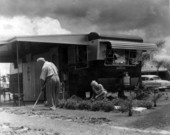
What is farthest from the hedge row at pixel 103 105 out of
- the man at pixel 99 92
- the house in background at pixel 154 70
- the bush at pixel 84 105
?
the house in background at pixel 154 70

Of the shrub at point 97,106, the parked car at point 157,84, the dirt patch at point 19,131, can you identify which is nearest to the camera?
the dirt patch at point 19,131

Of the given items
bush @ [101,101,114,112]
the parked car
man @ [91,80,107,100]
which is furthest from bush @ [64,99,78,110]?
the parked car

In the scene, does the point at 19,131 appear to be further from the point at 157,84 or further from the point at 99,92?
the point at 157,84

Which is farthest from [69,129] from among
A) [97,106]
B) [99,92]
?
[99,92]

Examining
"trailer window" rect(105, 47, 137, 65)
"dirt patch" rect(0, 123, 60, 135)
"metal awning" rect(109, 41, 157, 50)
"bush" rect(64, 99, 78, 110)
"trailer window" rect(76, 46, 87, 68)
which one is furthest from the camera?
"trailer window" rect(76, 46, 87, 68)

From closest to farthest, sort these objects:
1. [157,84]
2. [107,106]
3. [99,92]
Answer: [107,106] → [99,92] → [157,84]

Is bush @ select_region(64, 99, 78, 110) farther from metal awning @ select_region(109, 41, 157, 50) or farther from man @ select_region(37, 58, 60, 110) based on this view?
metal awning @ select_region(109, 41, 157, 50)

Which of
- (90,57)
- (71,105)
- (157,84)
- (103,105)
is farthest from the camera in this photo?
(157,84)

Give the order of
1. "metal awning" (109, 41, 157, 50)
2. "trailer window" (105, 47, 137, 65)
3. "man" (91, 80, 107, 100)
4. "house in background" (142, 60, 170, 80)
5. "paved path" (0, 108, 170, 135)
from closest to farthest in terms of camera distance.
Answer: "paved path" (0, 108, 170, 135) → "man" (91, 80, 107, 100) → "metal awning" (109, 41, 157, 50) → "trailer window" (105, 47, 137, 65) → "house in background" (142, 60, 170, 80)

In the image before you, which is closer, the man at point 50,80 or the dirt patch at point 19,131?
the dirt patch at point 19,131

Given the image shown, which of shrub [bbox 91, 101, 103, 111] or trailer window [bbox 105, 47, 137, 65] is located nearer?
shrub [bbox 91, 101, 103, 111]

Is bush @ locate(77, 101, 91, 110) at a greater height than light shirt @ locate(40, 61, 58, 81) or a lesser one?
lesser

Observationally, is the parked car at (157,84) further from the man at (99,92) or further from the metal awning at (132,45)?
the man at (99,92)

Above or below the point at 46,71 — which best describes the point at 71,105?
below
